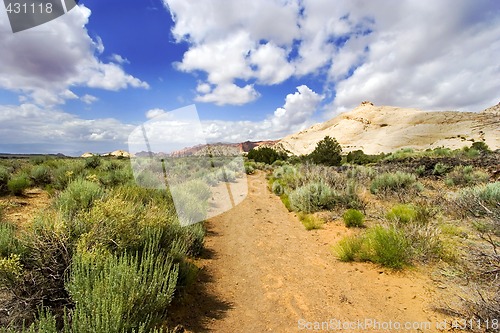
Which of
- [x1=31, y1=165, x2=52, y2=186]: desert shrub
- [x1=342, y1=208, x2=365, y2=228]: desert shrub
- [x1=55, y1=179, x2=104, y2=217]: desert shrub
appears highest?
[x1=31, y1=165, x2=52, y2=186]: desert shrub

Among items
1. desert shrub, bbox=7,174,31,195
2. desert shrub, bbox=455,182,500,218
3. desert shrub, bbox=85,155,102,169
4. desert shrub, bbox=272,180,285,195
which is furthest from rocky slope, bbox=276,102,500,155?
desert shrub, bbox=7,174,31,195

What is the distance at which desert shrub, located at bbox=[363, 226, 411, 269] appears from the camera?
16.9ft

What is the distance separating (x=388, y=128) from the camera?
71500mm

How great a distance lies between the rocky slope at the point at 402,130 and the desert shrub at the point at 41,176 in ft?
165

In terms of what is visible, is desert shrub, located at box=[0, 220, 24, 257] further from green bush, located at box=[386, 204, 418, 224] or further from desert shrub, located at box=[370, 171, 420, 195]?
desert shrub, located at box=[370, 171, 420, 195]

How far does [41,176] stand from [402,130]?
72.1 metres

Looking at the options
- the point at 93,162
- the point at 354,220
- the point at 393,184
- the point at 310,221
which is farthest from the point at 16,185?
the point at 393,184

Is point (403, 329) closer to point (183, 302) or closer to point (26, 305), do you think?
point (183, 302)

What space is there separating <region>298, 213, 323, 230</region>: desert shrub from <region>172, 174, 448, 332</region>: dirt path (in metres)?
0.64

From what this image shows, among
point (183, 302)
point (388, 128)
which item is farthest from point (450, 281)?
point (388, 128)

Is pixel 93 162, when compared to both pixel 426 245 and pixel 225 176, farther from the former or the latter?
pixel 426 245

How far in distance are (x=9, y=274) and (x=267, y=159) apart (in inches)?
1304

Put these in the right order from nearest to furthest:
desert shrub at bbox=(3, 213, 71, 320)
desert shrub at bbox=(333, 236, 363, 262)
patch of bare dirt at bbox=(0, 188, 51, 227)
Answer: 1. desert shrub at bbox=(3, 213, 71, 320)
2. desert shrub at bbox=(333, 236, 363, 262)
3. patch of bare dirt at bbox=(0, 188, 51, 227)

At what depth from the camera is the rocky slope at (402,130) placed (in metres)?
49.5
